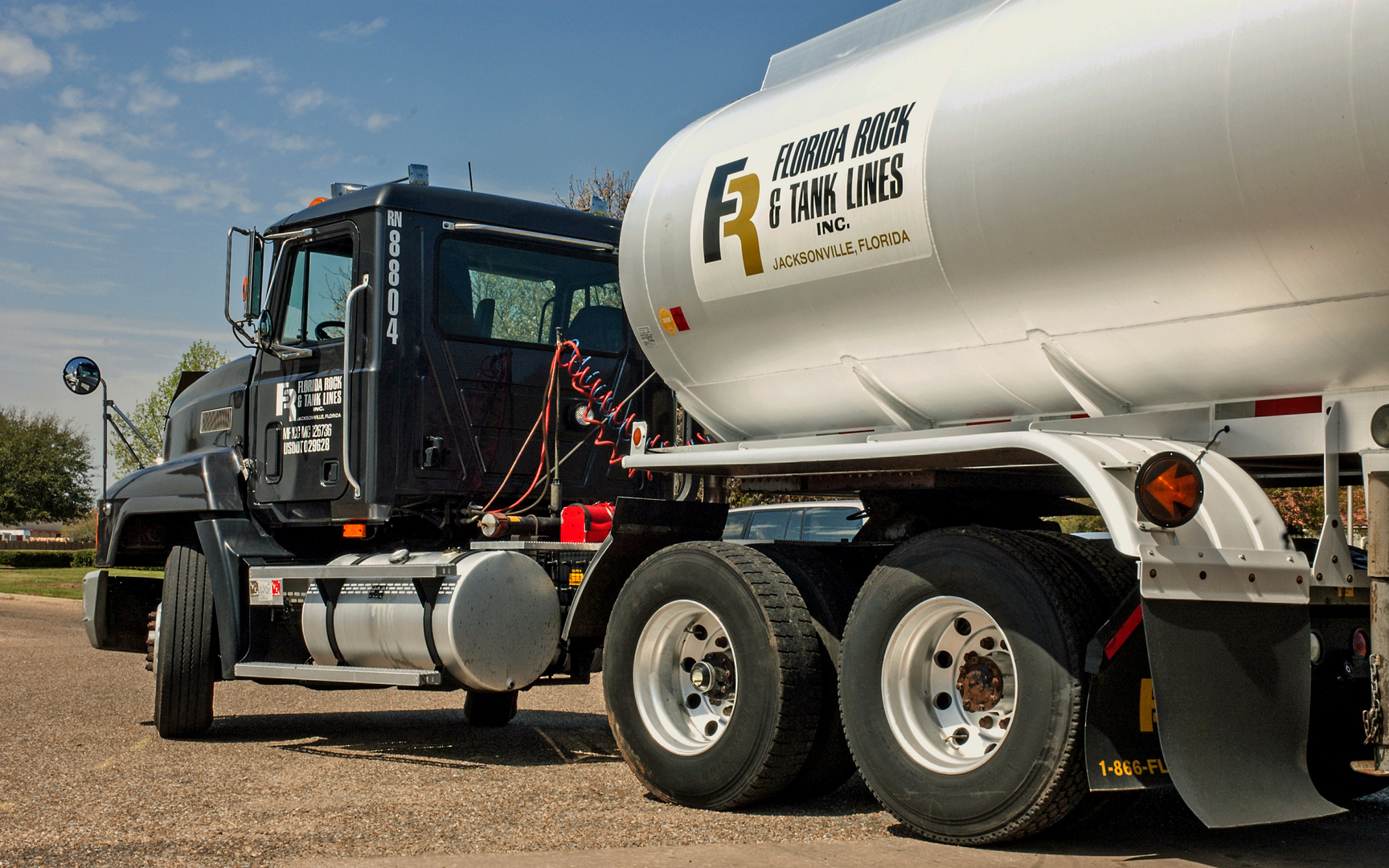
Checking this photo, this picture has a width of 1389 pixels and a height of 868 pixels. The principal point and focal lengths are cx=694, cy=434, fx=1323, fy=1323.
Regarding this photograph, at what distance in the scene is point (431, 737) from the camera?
866 centimetres

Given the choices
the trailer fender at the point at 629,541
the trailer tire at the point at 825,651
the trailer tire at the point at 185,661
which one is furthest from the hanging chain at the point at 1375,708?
the trailer tire at the point at 185,661

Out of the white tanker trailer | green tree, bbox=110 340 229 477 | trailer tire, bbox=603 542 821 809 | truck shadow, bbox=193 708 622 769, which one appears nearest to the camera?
the white tanker trailer

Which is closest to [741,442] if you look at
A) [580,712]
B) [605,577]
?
[605,577]

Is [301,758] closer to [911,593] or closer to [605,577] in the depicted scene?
[605,577]

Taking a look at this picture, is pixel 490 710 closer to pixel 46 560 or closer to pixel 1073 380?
pixel 1073 380

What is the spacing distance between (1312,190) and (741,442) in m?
3.01

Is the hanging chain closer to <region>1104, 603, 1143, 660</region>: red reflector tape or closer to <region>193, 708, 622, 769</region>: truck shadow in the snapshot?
<region>1104, 603, 1143, 660</region>: red reflector tape

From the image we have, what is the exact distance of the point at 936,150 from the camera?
5059 millimetres

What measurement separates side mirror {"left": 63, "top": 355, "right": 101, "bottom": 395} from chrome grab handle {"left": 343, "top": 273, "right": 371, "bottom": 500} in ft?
7.37

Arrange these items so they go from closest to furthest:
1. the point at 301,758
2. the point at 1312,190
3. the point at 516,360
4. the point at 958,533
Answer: the point at 1312,190 < the point at 958,533 < the point at 301,758 < the point at 516,360

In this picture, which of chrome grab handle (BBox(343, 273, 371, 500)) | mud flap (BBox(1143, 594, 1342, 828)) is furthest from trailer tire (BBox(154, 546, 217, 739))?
mud flap (BBox(1143, 594, 1342, 828))

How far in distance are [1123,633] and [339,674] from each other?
4.71 meters

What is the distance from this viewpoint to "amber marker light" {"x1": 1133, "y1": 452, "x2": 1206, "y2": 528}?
4.18 m

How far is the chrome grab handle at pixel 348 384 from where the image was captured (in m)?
7.73
